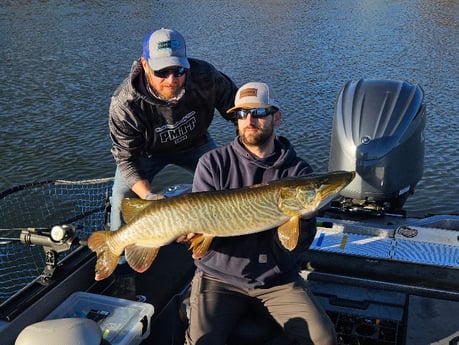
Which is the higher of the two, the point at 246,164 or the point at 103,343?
the point at 246,164

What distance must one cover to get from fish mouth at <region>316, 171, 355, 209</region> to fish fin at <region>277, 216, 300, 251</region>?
169 millimetres

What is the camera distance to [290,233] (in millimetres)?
3148

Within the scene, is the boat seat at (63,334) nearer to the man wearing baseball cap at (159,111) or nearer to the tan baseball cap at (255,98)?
the man wearing baseball cap at (159,111)

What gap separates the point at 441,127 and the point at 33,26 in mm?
17675

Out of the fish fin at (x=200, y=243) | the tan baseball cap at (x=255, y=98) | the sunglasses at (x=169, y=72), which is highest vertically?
the sunglasses at (x=169, y=72)

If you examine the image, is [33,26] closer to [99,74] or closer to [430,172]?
[99,74]

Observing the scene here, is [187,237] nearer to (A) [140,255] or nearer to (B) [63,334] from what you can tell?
(A) [140,255]

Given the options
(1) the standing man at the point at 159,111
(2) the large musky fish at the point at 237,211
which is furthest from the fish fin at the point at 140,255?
(1) the standing man at the point at 159,111

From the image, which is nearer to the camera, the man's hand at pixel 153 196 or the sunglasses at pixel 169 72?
the man's hand at pixel 153 196

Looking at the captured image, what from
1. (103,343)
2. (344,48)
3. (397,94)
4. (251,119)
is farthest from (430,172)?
(344,48)

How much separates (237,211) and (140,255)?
0.76 meters

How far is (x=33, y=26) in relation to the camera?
2234 centimetres

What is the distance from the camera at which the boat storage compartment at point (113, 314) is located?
12.0 feet

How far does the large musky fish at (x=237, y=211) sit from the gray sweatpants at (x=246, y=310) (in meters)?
0.30
